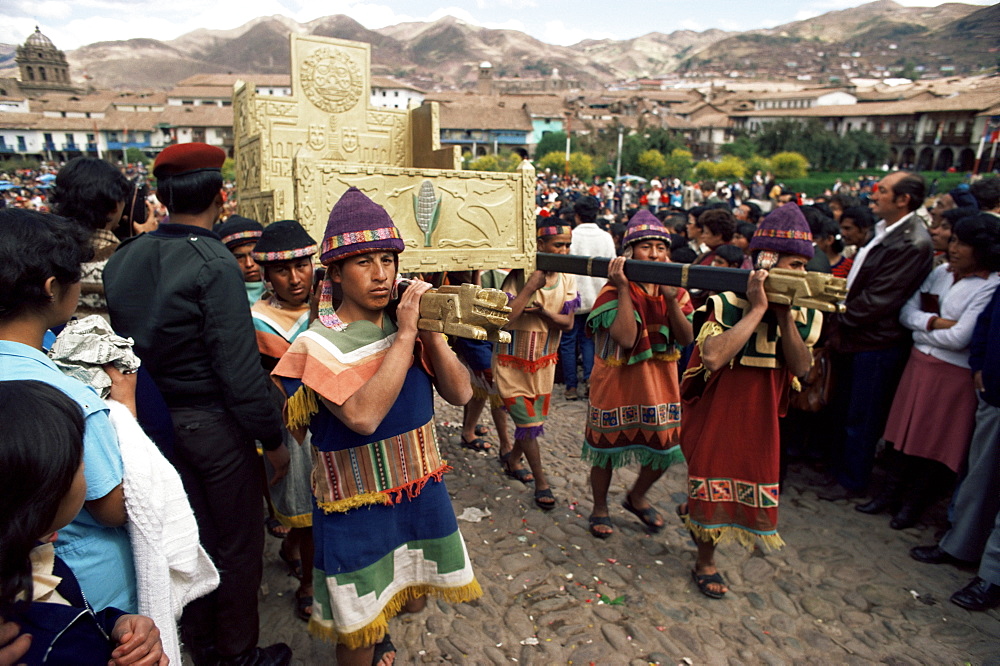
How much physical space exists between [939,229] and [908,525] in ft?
7.53

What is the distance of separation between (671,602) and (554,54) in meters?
216

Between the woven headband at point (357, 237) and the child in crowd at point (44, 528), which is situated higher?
the woven headband at point (357, 237)

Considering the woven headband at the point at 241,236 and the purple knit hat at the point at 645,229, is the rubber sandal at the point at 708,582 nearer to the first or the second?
the purple knit hat at the point at 645,229

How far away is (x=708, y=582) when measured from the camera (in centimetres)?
325

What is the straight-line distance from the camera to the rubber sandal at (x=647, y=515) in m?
3.86

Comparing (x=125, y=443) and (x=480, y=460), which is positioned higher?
(x=125, y=443)

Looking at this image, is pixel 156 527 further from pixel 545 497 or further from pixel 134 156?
pixel 134 156

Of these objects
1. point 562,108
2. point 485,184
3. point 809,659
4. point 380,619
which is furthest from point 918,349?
point 562,108

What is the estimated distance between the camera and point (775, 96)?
249 feet

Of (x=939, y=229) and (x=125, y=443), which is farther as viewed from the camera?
(x=939, y=229)

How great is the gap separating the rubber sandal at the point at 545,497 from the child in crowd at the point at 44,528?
3.00m

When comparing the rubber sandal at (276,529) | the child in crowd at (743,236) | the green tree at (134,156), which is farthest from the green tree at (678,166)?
the green tree at (134,156)

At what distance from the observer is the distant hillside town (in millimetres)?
42812

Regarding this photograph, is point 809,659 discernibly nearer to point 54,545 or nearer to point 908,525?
point 908,525
